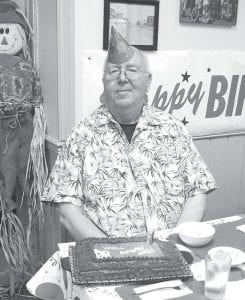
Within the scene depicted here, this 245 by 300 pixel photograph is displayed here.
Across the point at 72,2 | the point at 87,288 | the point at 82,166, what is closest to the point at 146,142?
the point at 82,166

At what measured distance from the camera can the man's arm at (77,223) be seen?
1633 millimetres

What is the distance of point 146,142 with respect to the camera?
1.81 meters

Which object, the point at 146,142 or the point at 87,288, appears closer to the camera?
the point at 87,288

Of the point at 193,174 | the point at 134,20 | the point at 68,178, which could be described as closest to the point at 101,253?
the point at 68,178

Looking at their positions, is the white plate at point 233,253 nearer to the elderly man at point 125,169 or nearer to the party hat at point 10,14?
the elderly man at point 125,169

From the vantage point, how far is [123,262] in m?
1.11

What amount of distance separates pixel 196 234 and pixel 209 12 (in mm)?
1454

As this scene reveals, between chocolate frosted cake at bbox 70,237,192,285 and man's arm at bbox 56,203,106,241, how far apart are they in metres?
0.42

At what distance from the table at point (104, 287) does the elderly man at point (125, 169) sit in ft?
1.08

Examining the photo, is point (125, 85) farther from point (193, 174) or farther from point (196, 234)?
point (196, 234)

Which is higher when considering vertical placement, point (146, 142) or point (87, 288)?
point (146, 142)

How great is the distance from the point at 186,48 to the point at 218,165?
74cm

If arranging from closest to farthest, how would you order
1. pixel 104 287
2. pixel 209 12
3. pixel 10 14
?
1. pixel 104 287
2. pixel 10 14
3. pixel 209 12

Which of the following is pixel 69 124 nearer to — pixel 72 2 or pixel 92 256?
pixel 72 2
